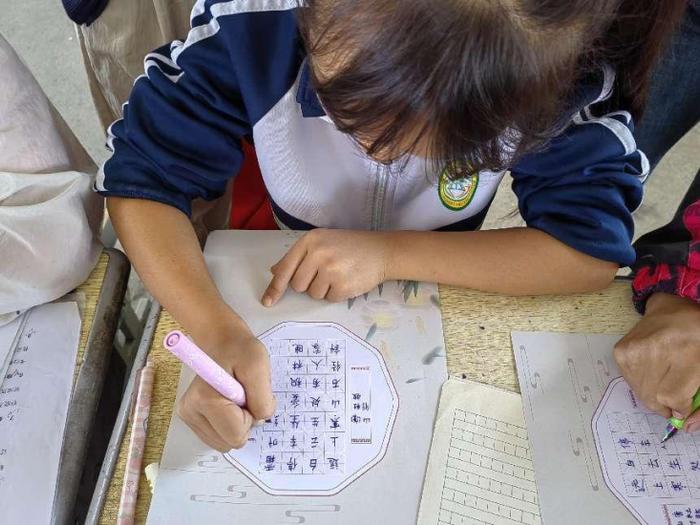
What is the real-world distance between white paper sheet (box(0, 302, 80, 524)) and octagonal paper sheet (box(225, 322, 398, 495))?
0.15 meters

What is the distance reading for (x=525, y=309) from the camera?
24.3 inches

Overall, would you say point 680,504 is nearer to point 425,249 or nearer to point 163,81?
point 425,249

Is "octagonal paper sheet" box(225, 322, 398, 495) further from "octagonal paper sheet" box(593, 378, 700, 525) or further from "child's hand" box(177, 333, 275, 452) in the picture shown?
"octagonal paper sheet" box(593, 378, 700, 525)

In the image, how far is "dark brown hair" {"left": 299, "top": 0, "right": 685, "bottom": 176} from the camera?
39cm

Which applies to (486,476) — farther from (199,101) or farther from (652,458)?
(199,101)

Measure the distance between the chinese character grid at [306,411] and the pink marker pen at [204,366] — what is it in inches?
1.6

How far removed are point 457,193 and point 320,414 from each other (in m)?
0.31

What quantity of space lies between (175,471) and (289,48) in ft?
1.21

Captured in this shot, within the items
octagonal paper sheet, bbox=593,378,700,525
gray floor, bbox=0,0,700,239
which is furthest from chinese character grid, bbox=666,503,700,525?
gray floor, bbox=0,0,700,239

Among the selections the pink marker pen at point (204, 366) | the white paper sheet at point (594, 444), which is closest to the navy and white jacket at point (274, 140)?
the white paper sheet at point (594, 444)

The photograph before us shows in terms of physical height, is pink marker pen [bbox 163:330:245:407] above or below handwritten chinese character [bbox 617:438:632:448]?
above

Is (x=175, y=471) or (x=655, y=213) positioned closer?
(x=175, y=471)

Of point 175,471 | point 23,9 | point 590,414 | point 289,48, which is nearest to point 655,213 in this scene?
point 590,414

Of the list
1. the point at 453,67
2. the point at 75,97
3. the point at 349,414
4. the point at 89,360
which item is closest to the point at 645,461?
the point at 349,414
